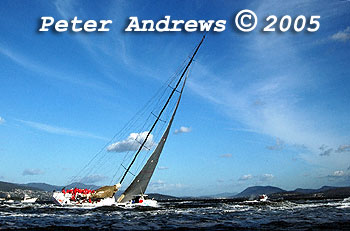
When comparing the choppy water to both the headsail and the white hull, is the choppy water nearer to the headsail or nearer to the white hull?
the headsail

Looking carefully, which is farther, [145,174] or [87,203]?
[87,203]

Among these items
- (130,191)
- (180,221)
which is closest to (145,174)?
(130,191)

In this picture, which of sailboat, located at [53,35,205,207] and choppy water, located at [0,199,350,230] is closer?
choppy water, located at [0,199,350,230]

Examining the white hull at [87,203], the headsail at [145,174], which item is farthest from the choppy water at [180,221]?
the white hull at [87,203]

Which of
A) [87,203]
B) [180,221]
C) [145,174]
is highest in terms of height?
[145,174]

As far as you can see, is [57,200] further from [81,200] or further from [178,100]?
[178,100]

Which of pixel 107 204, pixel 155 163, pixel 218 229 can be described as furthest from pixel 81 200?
pixel 218 229

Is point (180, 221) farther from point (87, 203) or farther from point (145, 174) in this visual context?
point (87, 203)

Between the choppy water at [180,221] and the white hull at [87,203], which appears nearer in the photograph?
the choppy water at [180,221]

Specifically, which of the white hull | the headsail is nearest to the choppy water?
the headsail

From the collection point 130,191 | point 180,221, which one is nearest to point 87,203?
point 130,191

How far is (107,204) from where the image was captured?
5259 cm

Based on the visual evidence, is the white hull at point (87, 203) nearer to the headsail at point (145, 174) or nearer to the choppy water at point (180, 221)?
the headsail at point (145, 174)

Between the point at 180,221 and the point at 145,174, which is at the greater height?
the point at 145,174
